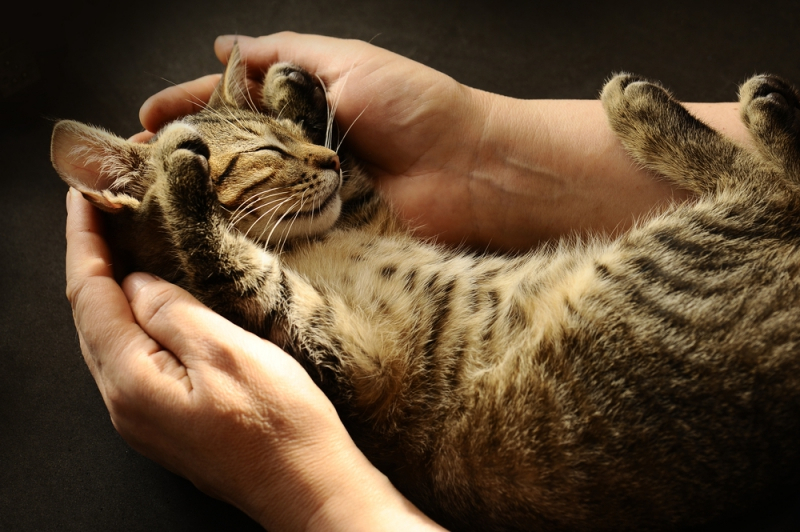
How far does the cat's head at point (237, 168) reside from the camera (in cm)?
102

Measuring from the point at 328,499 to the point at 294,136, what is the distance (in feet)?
2.63

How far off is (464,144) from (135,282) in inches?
33.7

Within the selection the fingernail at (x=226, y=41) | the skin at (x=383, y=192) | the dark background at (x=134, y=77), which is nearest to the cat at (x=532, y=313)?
the skin at (x=383, y=192)

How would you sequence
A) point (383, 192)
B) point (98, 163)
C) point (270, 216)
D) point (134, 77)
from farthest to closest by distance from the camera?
1. point (134, 77)
2. point (383, 192)
3. point (270, 216)
4. point (98, 163)

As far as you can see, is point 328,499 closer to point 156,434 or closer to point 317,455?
point 317,455

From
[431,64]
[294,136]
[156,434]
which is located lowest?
[156,434]

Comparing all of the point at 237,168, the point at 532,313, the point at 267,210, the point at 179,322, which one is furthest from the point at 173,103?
the point at 532,313

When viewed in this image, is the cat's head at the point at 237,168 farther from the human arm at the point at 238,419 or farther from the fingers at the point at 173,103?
the human arm at the point at 238,419

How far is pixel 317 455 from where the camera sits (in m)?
0.85

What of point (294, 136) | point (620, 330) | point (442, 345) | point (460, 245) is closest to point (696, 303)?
point (620, 330)

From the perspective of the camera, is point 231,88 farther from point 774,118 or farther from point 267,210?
point 774,118

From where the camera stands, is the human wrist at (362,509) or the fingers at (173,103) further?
the fingers at (173,103)

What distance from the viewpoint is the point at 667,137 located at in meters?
1.19

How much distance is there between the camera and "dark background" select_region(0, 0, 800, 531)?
1158mm
